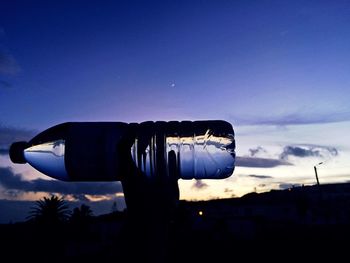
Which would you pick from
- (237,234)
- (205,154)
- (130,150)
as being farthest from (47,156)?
(237,234)

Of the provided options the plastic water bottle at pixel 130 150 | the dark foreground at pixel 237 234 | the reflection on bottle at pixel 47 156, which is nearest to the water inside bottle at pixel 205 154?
the plastic water bottle at pixel 130 150

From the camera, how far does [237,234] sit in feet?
113

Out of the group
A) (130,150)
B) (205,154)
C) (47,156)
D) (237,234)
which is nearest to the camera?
(130,150)

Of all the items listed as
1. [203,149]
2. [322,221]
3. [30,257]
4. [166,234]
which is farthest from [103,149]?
[30,257]

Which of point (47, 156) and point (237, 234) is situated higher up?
point (47, 156)

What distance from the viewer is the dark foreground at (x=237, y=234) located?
25.6 m

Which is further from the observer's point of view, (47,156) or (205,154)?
(205,154)

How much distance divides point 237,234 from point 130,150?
114ft

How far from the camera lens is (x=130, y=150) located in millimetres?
2088

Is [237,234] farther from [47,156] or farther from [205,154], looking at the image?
[47,156]

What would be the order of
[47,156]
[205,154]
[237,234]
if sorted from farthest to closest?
[237,234] → [205,154] → [47,156]

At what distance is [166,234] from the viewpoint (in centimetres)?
212

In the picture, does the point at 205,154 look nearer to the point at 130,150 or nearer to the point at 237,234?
the point at 130,150

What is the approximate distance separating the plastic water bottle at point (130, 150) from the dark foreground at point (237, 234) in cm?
2015
